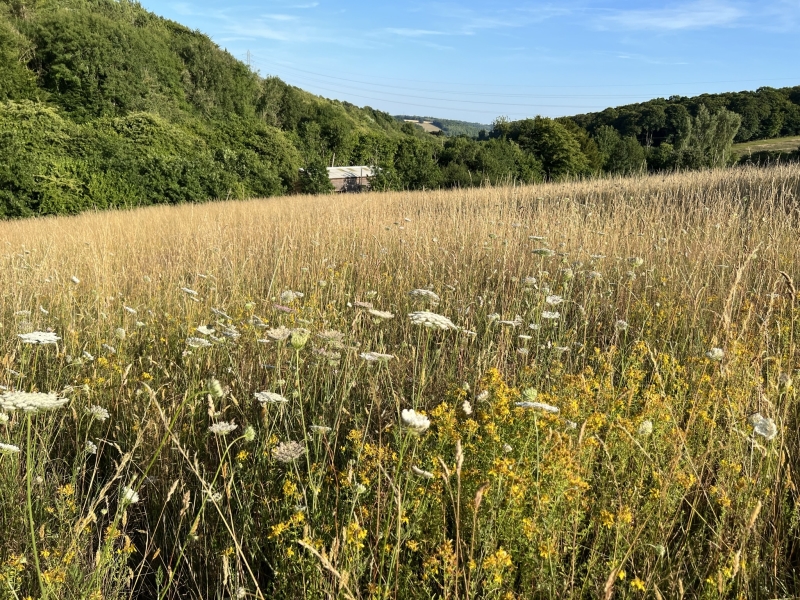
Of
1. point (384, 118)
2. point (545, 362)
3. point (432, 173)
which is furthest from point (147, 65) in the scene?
point (384, 118)

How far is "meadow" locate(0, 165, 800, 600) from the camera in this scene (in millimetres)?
1301

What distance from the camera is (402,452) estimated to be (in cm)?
109

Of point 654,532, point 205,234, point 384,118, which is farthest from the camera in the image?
point 384,118

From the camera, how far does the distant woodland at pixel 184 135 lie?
16.2 metres

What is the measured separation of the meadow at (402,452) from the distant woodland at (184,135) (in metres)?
7.49

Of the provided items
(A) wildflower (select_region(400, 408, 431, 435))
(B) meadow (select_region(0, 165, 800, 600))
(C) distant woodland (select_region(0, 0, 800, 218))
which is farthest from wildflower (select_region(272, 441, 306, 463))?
(C) distant woodland (select_region(0, 0, 800, 218))

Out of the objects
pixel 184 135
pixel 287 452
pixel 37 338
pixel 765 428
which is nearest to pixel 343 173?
pixel 184 135

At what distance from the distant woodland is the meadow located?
7492 mm

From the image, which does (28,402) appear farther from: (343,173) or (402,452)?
(343,173)

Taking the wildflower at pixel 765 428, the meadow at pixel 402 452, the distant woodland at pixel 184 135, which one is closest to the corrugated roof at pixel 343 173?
the distant woodland at pixel 184 135

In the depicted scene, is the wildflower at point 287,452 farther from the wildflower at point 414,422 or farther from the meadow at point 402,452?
the wildflower at point 414,422

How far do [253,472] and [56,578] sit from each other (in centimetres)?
61

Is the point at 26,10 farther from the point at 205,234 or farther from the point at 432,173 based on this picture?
the point at 205,234

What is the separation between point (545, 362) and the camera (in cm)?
257
